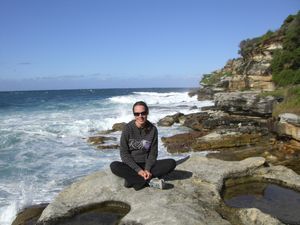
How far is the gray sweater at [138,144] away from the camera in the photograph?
6887mm

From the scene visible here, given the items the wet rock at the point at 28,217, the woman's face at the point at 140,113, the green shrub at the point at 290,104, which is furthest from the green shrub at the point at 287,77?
the wet rock at the point at 28,217

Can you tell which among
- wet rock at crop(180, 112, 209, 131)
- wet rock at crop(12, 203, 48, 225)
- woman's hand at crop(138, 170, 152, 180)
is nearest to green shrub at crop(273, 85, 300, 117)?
wet rock at crop(180, 112, 209, 131)

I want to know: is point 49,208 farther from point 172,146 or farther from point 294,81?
point 294,81

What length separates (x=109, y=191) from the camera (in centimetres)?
650

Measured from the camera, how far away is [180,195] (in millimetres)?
6027

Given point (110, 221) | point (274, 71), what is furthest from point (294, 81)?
point (110, 221)

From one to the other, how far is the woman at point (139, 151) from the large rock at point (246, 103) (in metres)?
13.1

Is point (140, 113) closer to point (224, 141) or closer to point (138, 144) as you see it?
point (138, 144)

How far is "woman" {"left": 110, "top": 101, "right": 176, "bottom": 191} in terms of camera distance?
6750 millimetres

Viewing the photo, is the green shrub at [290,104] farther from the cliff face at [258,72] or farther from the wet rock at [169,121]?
the wet rock at [169,121]

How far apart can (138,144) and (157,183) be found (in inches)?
38.3

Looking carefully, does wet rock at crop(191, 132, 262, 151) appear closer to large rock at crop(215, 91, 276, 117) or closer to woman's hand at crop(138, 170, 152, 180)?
large rock at crop(215, 91, 276, 117)

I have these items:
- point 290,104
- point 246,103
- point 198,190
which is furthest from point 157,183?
point 246,103

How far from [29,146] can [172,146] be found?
24.9 feet
